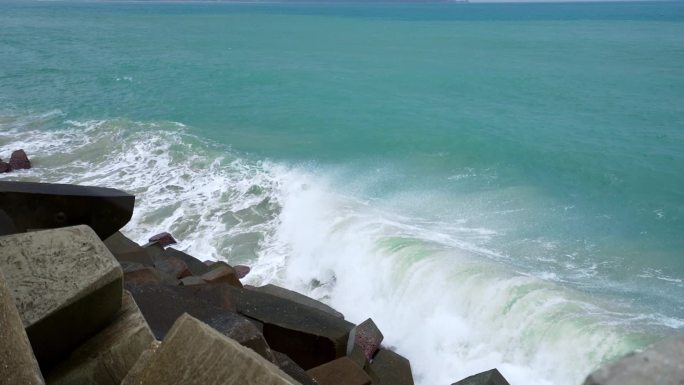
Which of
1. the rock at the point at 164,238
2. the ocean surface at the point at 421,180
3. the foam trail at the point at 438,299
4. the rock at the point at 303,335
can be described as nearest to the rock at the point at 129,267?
the rock at the point at 303,335

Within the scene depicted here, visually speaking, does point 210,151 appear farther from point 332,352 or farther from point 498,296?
point 332,352

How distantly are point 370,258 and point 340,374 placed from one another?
5412mm

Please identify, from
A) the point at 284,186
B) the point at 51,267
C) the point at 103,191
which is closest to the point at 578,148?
the point at 284,186

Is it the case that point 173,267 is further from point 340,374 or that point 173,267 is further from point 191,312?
point 340,374

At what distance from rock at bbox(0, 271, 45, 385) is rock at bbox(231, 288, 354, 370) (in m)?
3.04

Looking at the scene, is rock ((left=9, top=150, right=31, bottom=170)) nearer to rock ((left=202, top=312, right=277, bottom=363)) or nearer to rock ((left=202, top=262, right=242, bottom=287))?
rock ((left=202, top=262, right=242, bottom=287))

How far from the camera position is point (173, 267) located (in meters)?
7.69

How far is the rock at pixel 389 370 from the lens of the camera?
243 inches

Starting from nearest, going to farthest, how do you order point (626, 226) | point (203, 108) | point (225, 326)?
point (225, 326), point (626, 226), point (203, 108)

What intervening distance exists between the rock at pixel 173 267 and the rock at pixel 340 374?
9.86ft

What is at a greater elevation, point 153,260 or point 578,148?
point 153,260

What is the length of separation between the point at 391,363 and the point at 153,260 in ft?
11.3

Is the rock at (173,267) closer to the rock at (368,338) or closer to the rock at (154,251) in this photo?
the rock at (154,251)

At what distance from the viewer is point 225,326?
4.73 metres
